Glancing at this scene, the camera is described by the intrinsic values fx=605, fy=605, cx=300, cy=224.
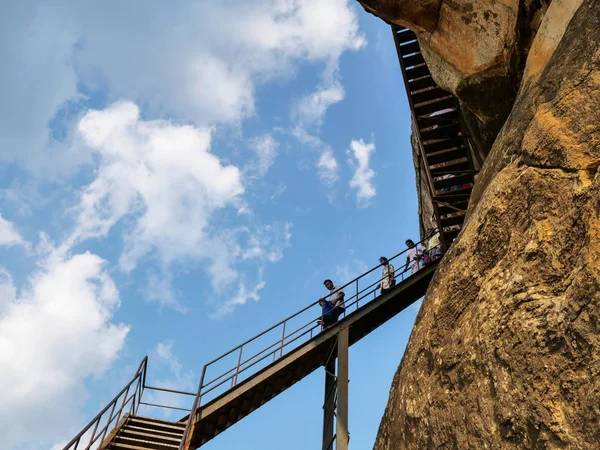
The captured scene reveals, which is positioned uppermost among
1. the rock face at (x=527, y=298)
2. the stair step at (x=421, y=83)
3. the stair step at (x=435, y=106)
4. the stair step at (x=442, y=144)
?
the stair step at (x=421, y=83)

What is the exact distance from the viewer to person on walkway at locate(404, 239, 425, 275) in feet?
46.7

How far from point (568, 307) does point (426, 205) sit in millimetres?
16975

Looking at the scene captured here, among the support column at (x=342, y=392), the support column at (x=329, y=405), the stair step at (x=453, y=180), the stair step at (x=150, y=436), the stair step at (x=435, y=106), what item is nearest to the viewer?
the stair step at (x=150, y=436)

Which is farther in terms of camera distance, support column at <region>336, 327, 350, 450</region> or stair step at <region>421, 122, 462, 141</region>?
stair step at <region>421, 122, 462, 141</region>

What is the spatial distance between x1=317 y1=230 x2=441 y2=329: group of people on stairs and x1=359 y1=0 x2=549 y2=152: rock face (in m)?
3.95

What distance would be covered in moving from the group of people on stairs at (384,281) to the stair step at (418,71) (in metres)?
3.63

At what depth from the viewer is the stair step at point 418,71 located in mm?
13414

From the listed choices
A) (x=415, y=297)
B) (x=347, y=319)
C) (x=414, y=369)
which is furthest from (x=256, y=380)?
(x=414, y=369)

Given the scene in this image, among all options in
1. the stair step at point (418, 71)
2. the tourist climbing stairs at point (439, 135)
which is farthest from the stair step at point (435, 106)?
the stair step at point (418, 71)

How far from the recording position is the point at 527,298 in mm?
5133

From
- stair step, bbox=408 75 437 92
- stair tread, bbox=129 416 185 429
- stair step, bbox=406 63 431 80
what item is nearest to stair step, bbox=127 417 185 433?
stair tread, bbox=129 416 185 429

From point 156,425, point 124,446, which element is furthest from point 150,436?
point 124,446

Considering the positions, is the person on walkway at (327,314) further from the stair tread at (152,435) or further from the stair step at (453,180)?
the stair tread at (152,435)

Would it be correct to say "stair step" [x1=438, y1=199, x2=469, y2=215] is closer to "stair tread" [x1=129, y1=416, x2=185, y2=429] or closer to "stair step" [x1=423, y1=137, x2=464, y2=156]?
"stair step" [x1=423, y1=137, x2=464, y2=156]
